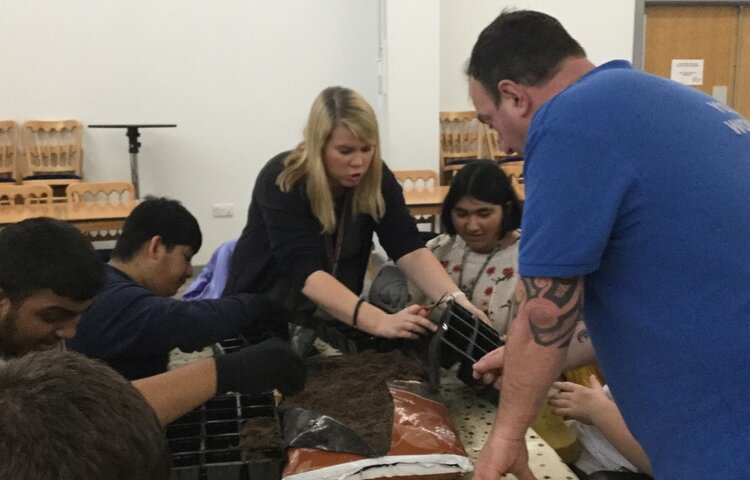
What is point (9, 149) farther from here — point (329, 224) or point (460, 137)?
point (329, 224)

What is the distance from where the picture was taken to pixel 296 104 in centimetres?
625

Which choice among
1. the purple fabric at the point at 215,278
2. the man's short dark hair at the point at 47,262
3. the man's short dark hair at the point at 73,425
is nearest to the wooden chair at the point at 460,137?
the purple fabric at the point at 215,278

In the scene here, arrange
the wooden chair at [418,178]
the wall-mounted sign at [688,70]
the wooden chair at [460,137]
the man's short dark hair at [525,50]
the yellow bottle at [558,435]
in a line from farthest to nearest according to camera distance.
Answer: the wall-mounted sign at [688,70] < the wooden chair at [460,137] < the wooden chair at [418,178] < the yellow bottle at [558,435] < the man's short dark hair at [525,50]

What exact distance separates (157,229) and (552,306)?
1.16 m

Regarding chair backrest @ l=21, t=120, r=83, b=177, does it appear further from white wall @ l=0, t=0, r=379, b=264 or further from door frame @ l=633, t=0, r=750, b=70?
door frame @ l=633, t=0, r=750, b=70

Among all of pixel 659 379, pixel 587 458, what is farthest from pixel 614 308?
pixel 587 458

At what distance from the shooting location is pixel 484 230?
7.45 ft

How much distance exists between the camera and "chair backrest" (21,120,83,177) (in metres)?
5.85

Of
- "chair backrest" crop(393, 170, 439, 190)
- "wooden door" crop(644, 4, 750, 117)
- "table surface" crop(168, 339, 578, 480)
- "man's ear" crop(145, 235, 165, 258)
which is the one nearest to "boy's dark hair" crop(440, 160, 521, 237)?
"table surface" crop(168, 339, 578, 480)

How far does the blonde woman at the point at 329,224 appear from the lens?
1.93m

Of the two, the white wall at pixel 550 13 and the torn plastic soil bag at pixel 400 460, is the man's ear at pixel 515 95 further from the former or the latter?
the white wall at pixel 550 13

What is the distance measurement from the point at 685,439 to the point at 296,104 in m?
5.63

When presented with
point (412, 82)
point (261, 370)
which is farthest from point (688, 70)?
point (261, 370)

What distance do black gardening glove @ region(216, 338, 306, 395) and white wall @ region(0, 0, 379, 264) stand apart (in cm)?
495
